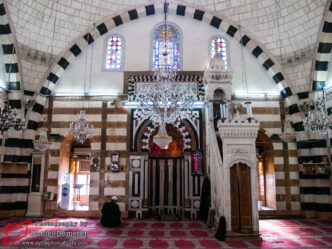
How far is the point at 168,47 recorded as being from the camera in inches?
370

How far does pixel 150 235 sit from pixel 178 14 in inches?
296

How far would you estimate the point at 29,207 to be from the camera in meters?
7.96

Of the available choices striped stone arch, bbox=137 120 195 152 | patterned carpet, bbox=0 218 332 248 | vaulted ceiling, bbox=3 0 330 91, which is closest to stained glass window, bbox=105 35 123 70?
vaulted ceiling, bbox=3 0 330 91

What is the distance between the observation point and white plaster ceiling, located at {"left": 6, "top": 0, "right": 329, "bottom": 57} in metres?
8.16

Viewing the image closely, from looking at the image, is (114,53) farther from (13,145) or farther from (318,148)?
(318,148)

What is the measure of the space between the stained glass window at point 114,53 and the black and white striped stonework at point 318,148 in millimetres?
6334

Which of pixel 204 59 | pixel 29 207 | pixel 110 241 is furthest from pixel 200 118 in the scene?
pixel 29 207

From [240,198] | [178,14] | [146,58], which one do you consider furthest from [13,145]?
[178,14]

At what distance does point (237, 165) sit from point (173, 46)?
541 centimetres

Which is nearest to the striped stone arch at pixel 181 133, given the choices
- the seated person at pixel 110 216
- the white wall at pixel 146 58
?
the white wall at pixel 146 58

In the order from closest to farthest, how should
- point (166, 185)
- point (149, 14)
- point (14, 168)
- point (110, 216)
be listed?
point (110, 216), point (14, 168), point (166, 185), point (149, 14)

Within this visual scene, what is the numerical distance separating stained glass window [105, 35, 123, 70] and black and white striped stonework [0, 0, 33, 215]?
9.40 feet

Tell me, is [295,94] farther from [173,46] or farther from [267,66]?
[173,46]

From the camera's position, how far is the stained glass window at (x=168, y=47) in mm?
9211
